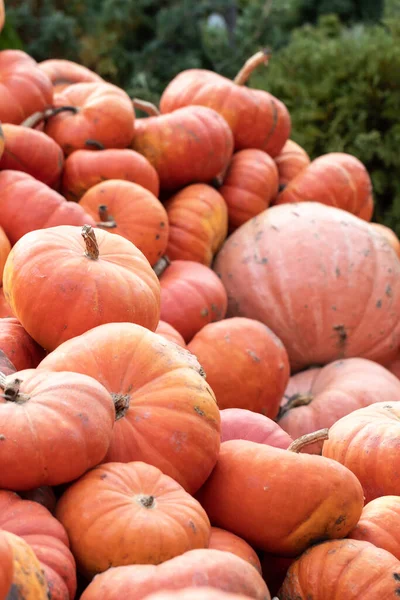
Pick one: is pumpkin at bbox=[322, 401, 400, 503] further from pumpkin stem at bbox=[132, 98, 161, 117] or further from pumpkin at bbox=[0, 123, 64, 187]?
pumpkin stem at bbox=[132, 98, 161, 117]

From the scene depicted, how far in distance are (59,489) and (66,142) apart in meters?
1.87

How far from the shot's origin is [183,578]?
1078mm

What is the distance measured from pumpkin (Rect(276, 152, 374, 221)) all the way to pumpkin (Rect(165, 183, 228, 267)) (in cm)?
53

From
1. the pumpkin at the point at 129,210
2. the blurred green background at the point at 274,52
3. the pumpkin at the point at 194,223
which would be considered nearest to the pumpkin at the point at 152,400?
the pumpkin at the point at 129,210

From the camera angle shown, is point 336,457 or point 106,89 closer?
point 336,457

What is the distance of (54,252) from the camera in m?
1.77

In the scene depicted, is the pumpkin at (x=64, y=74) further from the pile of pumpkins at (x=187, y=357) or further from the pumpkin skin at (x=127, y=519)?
the pumpkin skin at (x=127, y=519)

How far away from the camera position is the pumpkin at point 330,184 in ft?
11.9

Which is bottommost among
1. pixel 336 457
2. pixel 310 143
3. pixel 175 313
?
pixel 310 143

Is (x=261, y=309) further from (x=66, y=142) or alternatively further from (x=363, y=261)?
(x=66, y=142)

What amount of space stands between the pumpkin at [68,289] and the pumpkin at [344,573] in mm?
639

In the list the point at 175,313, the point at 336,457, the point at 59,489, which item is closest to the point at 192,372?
the point at 59,489

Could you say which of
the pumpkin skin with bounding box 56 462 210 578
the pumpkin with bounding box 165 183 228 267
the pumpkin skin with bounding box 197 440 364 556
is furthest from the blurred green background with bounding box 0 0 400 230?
the pumpkin skin with bounding box 56 462 210 578

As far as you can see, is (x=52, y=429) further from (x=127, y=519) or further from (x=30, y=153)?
(x=30, y=153)
